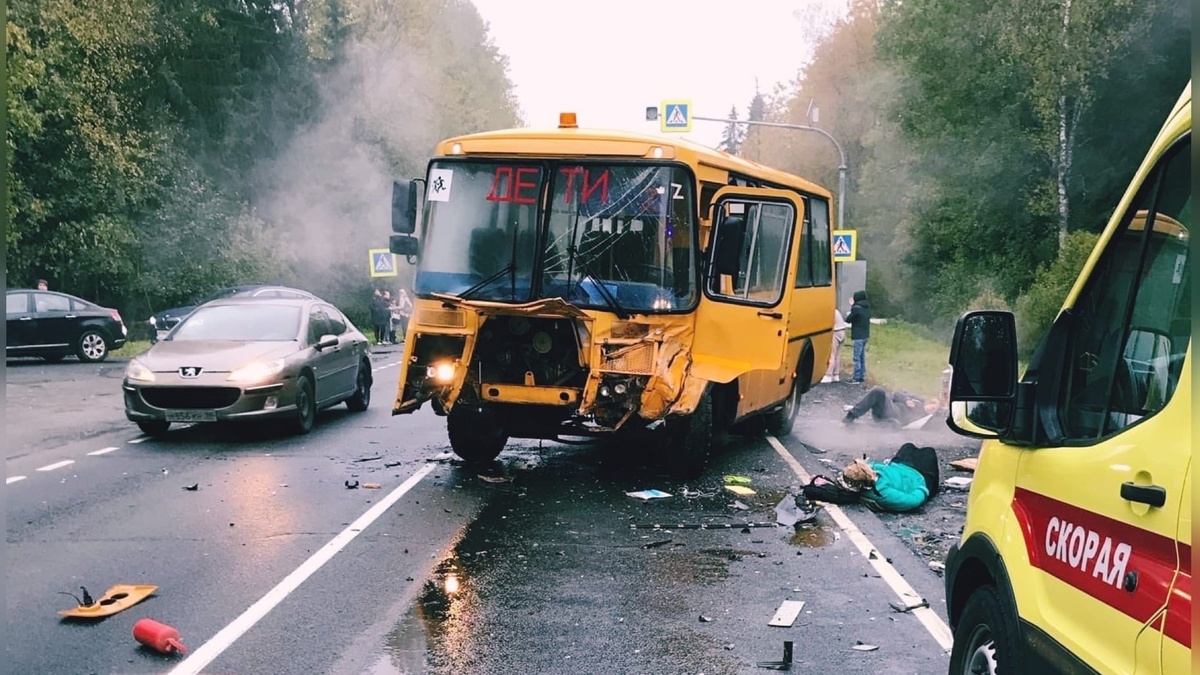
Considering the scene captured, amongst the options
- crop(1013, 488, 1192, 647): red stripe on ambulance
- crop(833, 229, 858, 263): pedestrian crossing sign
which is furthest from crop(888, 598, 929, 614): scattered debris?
crop(833, 229, 858, 263): pedestrian crossing sign

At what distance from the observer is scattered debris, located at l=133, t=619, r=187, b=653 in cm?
513

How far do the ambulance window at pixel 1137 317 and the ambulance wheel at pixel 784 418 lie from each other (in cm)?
969

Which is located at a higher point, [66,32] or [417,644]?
[66,32]

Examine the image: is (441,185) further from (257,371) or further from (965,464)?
(965,464)

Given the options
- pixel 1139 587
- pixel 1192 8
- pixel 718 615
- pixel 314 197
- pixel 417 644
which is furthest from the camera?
pixel 314 197

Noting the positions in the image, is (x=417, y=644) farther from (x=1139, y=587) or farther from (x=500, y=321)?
(x=500, y=321)

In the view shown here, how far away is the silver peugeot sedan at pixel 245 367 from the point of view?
→ 11406 millimetres

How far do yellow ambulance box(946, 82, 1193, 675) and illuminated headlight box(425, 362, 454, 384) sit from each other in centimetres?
596

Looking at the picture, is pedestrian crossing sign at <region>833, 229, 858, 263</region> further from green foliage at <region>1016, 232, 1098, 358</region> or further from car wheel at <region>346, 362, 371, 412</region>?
car wheel at <region>346, 362, 371, 412</region>

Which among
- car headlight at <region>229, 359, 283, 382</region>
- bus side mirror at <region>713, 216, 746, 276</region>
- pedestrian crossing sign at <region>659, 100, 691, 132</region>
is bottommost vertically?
car headlight at <region>229, 359, 283, 382</region>

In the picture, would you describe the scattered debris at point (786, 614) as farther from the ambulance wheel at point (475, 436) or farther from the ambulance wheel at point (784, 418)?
the ambulance wheel at point (784, 418)

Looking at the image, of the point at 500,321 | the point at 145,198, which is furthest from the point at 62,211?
the point at 500,321

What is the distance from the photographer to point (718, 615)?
5832mm

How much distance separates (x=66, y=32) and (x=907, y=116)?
25.1 metres
